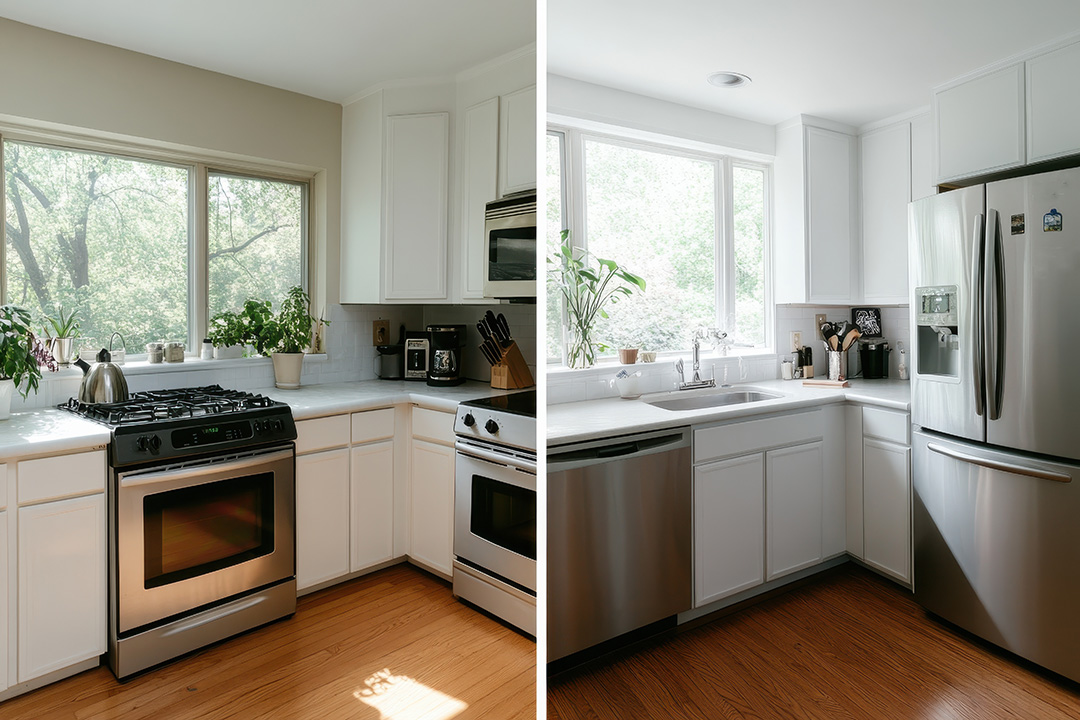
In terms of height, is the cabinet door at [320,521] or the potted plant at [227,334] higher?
the potted plant at [227,334]

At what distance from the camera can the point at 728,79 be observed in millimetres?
2246

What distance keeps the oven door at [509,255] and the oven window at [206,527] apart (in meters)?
0.45

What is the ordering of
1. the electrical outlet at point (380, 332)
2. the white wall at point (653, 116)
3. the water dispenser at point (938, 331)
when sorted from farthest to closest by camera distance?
the white wall at point (653, 116) → the water dispenser at point (938, 331) → the electrical outlet at point (380, 332)

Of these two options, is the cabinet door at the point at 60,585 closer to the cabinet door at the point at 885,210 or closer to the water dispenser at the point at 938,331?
the water dispenser at the point at 938,331

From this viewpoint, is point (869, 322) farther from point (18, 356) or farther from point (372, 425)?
point (18, 356)

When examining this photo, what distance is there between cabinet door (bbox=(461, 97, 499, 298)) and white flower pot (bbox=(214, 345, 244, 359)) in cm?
25

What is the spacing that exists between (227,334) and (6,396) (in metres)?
0.17

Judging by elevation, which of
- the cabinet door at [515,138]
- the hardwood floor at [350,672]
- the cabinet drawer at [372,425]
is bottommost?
the hardwood floor at [350,672]

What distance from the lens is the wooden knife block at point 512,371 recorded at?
0.82 meters

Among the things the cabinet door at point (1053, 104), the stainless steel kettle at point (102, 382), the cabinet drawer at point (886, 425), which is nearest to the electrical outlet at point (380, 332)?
the stainless steel kettle at point (102, 382)

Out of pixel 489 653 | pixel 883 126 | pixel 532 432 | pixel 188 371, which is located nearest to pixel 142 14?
pixel 188 371

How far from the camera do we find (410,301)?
729mm

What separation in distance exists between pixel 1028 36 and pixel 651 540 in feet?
6.36

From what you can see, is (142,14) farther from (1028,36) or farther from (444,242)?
(1028,36)
